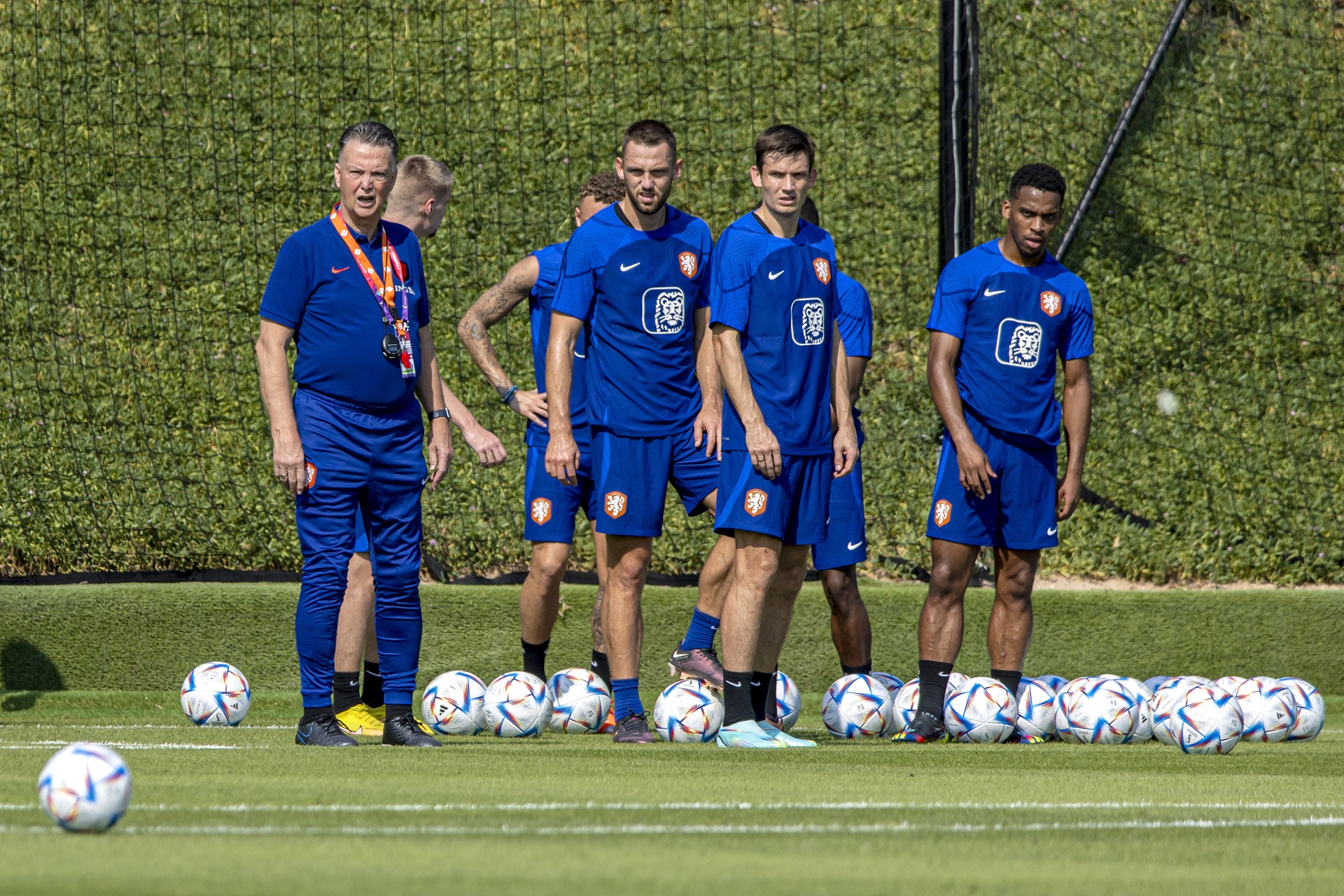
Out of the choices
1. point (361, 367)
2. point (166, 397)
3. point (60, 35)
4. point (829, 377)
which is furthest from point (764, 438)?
point (60, 35)

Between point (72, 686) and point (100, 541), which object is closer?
point (72, 686)

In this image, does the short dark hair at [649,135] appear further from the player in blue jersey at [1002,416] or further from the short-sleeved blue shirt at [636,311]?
the player in blue jersey at [1002,416]

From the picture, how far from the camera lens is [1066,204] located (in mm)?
13039

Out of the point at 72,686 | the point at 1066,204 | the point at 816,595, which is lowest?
the point at 72,686

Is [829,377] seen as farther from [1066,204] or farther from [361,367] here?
[1066,204]

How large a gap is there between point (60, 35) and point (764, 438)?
911 cm

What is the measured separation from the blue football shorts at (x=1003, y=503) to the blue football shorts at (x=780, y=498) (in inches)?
33.8

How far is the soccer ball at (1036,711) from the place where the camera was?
6961mm

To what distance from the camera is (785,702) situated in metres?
7.14

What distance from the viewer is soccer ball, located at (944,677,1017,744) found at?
22.2ft

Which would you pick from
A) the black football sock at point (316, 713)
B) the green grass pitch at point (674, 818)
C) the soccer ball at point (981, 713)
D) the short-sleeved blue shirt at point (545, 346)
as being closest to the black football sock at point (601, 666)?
the green grass pitch at point (674, 818)

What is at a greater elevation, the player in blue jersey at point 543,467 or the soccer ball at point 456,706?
the player in blue jersey at point 543,467

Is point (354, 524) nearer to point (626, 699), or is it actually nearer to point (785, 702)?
point (626, 699)

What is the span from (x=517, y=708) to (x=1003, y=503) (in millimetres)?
2223
